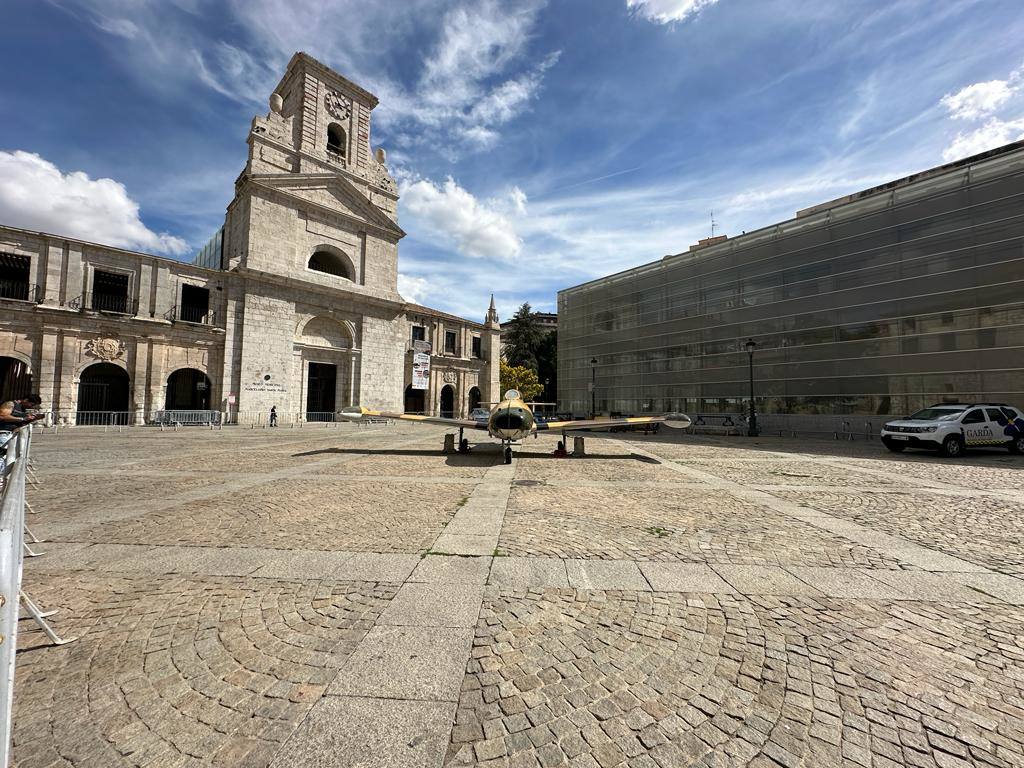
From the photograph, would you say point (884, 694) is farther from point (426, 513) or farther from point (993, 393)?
point (993, 393)

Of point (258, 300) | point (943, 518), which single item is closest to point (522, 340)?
point (258, 300)

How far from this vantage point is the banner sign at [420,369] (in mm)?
38938

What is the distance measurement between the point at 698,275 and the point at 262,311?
1425 inches

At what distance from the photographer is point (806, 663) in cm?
276

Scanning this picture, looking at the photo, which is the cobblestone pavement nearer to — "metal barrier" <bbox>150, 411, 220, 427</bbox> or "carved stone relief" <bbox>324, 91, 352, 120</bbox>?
"metal barrier" <bbox>150, 411, 220, 427</bbox>

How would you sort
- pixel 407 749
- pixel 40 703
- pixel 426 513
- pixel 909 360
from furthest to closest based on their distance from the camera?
pixel 909 360 < pixel 426 513 < pixel 40 703 < pixel 407 749

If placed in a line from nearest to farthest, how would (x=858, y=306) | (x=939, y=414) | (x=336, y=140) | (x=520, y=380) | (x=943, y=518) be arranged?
(x=943, y=518) → (x=939, y=414) → (x=858, y=306) → (x=336, y=140) → (x=520, y=380)

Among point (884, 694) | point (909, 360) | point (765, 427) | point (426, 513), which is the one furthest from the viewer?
point (765, 427)

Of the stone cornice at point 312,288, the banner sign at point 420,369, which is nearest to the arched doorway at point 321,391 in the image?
the stone cornice at point 312,288

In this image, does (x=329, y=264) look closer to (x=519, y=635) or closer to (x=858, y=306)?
(x=519, y=635)

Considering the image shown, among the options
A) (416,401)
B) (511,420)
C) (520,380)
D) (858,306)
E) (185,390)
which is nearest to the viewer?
(511,420)

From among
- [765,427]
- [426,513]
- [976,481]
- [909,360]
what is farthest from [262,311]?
[909,360]

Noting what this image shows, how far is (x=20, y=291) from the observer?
2145 centimetres

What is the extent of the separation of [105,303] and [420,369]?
2224cm
